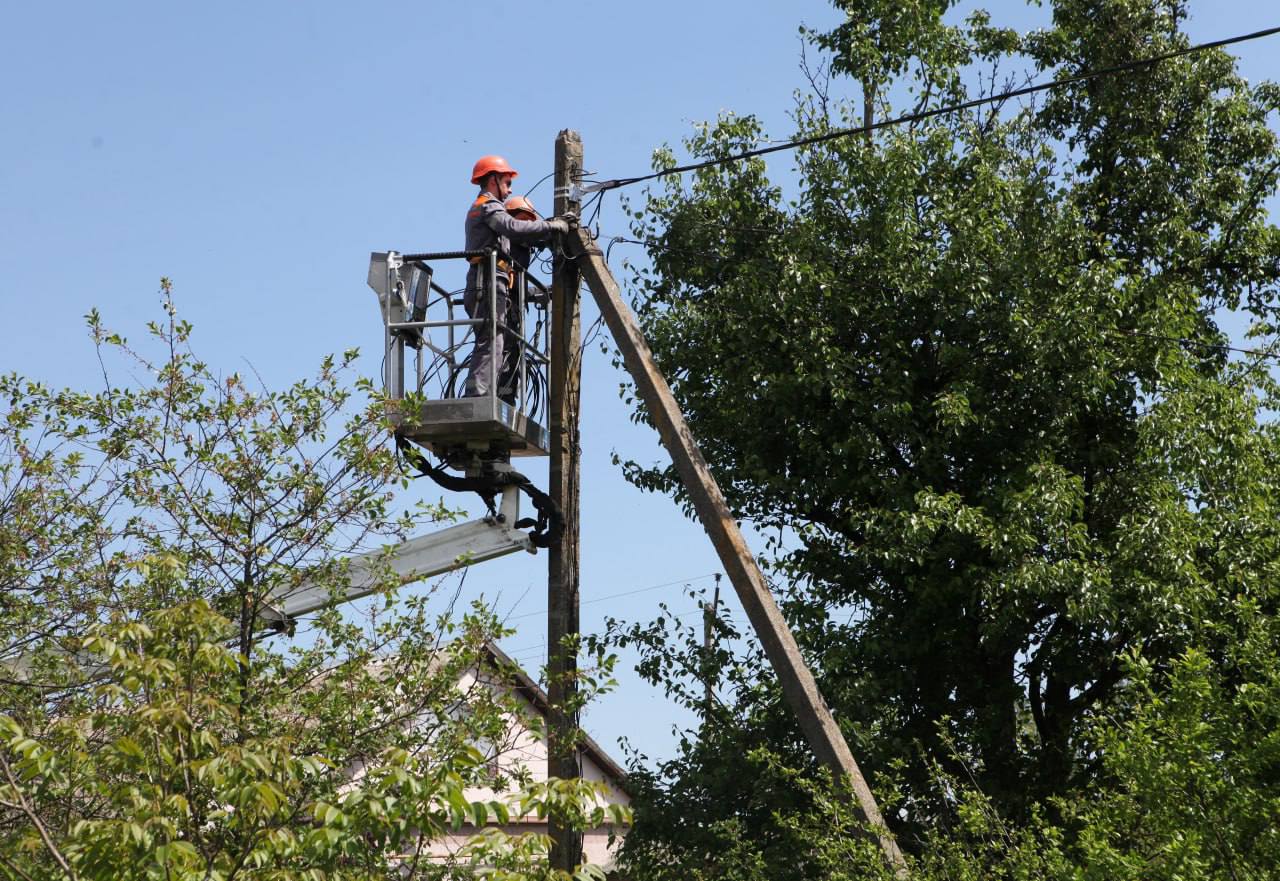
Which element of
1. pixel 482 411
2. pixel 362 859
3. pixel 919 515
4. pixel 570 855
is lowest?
pixel 362 859

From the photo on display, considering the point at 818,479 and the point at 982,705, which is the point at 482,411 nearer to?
the point at 818,479

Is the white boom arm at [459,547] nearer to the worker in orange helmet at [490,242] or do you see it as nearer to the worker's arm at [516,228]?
the worker in orange helmet at [490,242]

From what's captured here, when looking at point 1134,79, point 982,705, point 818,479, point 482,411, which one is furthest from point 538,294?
point 1134,79

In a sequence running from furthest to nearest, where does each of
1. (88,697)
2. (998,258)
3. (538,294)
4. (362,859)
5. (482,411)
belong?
1. (998,258)
2. (538,294)
3. (482,411)
4. (88,697)
5. (362,859)

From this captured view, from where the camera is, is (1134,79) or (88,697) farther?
(1134,79)

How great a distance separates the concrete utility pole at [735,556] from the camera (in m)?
10.1

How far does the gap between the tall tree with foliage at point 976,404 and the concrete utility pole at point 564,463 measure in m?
4.76

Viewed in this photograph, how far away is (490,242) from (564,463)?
179cm

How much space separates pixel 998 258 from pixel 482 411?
7354mm

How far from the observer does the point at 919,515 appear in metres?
14.8

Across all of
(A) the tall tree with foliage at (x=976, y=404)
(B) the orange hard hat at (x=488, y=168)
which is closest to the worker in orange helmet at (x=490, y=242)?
(B) the orange hard hat at (x=488, y=168)

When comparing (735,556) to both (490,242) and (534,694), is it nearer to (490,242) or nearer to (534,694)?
(490,242)

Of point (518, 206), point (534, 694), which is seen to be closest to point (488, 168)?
point (518, 206)

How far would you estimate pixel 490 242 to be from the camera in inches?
452
